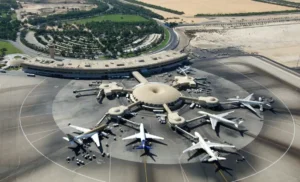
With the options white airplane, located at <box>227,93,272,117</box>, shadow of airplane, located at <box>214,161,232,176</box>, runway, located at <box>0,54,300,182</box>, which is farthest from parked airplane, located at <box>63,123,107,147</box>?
white airplane, located at <box>227,93,272,117</box>

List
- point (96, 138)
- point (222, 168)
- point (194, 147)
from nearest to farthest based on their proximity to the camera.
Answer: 1. point (222, 168)
2. point (194, 147)
3. point (96, 138)

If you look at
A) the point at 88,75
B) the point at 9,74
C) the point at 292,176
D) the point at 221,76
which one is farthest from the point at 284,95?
the point at 9,74

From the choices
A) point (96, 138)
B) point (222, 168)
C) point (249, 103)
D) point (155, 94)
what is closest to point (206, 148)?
point (222, 168)

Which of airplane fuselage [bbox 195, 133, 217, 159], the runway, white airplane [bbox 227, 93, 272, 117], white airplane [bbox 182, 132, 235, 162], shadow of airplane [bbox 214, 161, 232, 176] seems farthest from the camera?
white airplane [bbox 227, 93, 272, 117]

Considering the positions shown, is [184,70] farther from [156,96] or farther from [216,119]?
[216,119]

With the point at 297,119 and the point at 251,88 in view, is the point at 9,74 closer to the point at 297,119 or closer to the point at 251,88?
the point at 251,88

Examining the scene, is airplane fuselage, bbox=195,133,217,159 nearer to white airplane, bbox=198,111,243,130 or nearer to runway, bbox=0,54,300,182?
runway, bbox=0,54,300,182

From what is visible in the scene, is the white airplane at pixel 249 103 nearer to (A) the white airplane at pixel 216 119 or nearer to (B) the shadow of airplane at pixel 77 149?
(A) the white airplane at pixel 216 119
